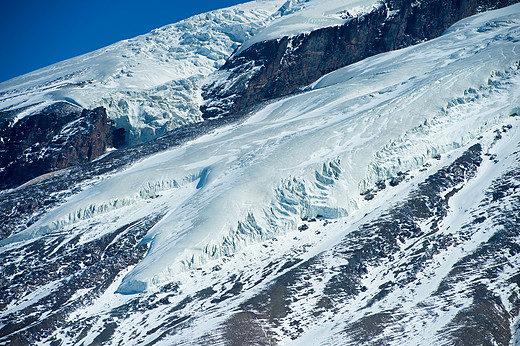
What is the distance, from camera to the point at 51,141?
8875cm

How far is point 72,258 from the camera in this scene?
54.8 meters

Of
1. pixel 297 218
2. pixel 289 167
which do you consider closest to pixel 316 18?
pixel 289 167

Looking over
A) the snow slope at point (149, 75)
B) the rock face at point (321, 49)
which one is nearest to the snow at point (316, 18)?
the rock face at point (321, 49)

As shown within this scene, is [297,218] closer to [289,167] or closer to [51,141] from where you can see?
[289,167]

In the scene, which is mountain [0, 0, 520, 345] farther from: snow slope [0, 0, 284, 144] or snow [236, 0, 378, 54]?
snow [236, 0, 378, 54]

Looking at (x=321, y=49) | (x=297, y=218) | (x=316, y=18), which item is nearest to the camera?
(x=297, y=218)

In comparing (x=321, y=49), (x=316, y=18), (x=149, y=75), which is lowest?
(x=321, y=49)

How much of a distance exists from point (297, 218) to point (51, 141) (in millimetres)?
53976

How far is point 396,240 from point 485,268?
9.60 metres

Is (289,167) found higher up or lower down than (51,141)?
lower down

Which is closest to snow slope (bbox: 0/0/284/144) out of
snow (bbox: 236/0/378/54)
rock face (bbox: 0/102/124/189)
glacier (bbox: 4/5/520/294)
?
rock face (bbox: 0/102/124/189)

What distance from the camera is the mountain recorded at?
130 feet

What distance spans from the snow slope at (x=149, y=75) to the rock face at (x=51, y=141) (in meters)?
3.14

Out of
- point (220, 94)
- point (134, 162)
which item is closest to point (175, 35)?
point (220, 94)
